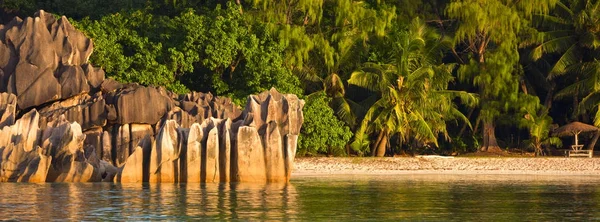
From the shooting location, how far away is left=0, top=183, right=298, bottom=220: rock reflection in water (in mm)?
31688

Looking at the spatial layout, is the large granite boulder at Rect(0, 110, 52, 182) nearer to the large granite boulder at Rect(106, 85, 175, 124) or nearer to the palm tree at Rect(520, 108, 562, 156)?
the large granite boulder at Rect(106, 85, 175, 124)

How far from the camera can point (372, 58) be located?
59.2 meters

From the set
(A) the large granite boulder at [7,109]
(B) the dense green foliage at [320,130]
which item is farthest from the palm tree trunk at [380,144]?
(A) the large granite boulder at [7,109]

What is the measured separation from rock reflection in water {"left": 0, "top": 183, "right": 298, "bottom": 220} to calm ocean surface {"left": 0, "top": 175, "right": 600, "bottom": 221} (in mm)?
24

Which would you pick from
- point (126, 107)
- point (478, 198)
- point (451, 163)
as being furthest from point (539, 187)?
point (126, 107)

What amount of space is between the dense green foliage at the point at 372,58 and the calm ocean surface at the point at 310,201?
1009cm

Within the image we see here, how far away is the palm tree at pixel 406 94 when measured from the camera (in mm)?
56812

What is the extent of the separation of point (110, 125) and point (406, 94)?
15.5 metres

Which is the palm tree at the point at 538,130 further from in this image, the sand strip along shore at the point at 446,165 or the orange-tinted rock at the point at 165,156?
the orange-tinted rock at the point at 165,156

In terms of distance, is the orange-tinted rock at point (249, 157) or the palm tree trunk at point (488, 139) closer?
the orange-tinted rock at point (249, 157)

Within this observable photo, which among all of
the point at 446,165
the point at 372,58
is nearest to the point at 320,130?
the point at 446,165

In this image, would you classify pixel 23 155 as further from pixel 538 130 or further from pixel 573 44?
pixel 573 44

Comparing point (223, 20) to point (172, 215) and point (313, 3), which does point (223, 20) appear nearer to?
point (313, 3)

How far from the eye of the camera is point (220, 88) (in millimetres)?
56531
